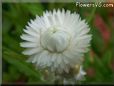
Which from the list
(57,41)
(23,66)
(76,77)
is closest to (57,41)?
(57,41)

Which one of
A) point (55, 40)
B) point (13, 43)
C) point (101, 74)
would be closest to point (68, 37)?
point (55, 40)

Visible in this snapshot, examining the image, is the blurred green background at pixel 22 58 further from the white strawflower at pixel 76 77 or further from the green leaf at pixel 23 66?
the white strawflower at pixel 76 77

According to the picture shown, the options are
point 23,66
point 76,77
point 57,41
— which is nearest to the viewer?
point 57,41

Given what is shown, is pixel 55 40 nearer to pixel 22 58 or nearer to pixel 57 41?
pixel 57 41

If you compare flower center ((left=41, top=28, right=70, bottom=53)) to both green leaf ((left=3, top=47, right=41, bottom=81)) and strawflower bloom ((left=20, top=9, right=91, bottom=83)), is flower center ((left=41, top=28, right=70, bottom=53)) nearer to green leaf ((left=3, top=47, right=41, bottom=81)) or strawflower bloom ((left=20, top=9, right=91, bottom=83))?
strawflower bloom ((left=20, top=9, right=91, bottom=83))

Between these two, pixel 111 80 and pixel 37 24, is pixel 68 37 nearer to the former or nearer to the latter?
pixel 37 24

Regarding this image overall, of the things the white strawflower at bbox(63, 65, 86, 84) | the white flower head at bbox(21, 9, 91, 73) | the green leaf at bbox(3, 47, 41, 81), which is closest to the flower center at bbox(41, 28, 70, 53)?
the white flower head at bbox(21, 9, 91, 73)
